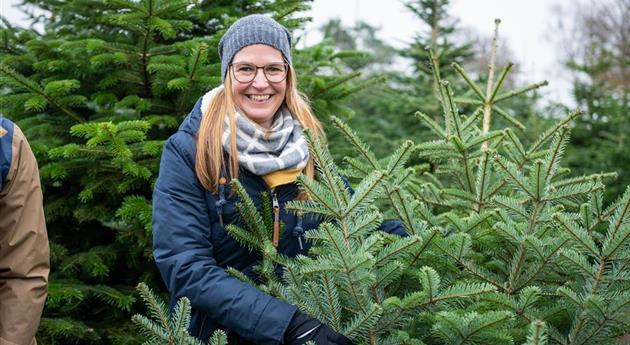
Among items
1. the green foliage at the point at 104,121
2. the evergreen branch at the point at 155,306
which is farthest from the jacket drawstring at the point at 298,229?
the green foliage at the point at 104,121

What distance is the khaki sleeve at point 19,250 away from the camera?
2.17 m

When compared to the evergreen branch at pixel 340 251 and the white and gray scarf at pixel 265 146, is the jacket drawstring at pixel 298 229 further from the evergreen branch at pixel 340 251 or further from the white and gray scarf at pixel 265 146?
the evergreen branch at pixel 340 251

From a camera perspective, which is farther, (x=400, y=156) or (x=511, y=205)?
(x=511, y=205)

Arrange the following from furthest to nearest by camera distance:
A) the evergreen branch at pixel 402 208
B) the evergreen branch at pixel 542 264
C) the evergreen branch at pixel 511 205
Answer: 1. the evergreen branch at pixel 402 208
2. the evergreen branch at pixel 511 205
3. the evergreen branch at pixel 542 264

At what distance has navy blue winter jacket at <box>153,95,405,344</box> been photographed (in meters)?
2.08

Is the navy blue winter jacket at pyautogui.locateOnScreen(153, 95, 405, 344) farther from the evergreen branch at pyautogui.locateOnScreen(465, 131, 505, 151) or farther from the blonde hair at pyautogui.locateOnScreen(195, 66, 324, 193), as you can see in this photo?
the evergreen branch at pyautogui.locateOnScreen(465, 131, 505, 151)

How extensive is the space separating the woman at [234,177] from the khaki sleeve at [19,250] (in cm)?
45

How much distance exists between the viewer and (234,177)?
231cm

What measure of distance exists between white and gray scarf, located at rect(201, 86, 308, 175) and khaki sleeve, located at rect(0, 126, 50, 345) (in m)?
0.72

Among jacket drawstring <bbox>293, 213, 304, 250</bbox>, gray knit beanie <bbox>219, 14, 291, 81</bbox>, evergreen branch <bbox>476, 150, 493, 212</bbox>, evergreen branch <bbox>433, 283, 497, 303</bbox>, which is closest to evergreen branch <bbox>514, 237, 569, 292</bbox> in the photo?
evergreen branch <bbox>433, 283, 497, 303</bbox>

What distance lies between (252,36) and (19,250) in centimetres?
120

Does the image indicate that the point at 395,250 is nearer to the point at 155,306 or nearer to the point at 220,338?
the point at 220,338

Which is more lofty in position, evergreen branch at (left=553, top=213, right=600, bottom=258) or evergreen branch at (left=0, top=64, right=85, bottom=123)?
evergreen branch at (left=553, top=213, right=600, bottom=258)

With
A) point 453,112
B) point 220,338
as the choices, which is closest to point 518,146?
point 453,112
